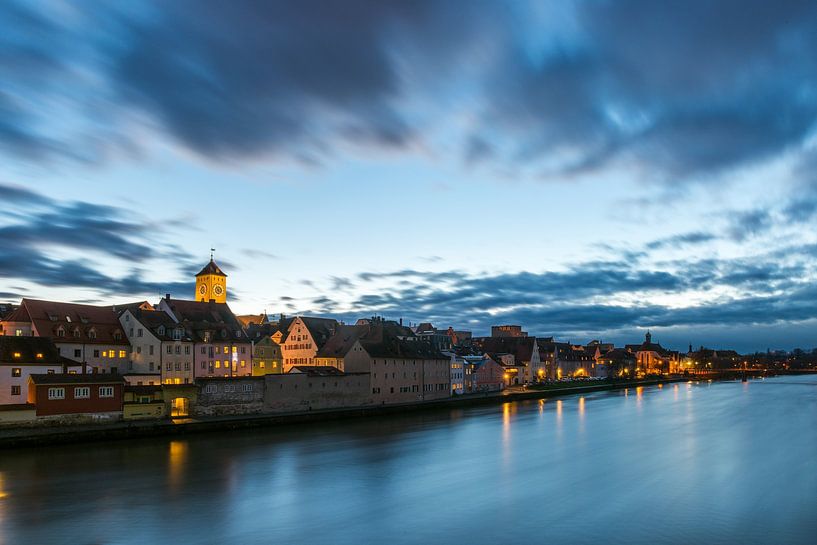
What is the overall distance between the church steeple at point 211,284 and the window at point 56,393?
4624 centimetres

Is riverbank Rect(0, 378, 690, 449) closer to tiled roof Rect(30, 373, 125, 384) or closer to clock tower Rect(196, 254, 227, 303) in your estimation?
tiled roof Rect(30, 373, 125, 384)

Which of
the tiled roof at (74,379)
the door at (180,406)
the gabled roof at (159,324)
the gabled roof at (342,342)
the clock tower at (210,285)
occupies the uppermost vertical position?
the clock tower at (210,285)

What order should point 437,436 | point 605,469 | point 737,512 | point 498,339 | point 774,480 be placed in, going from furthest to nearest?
1. point 498,339
2. point 437,436
3. point 605,469
4. point 774,480
5. point 737,512

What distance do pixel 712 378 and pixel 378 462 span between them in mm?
181294

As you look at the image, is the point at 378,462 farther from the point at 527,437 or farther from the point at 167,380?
the point at 167,380

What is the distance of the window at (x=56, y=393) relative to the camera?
38.1 metres

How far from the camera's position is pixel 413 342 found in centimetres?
6894

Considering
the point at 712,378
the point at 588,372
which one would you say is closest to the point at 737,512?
the point at 588,372

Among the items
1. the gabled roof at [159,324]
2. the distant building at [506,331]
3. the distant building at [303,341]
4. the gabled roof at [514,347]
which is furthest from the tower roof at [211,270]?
the distant building at [506,331]

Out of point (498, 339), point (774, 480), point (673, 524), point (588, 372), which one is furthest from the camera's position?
point (588, 372)

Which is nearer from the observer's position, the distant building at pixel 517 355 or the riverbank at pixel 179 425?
the riverbank at pixel 179 425

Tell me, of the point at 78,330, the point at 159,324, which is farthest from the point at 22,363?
the point at 159,324

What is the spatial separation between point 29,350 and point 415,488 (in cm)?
2735

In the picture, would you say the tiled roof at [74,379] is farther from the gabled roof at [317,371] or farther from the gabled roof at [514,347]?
the gabled roof at [514,347]
